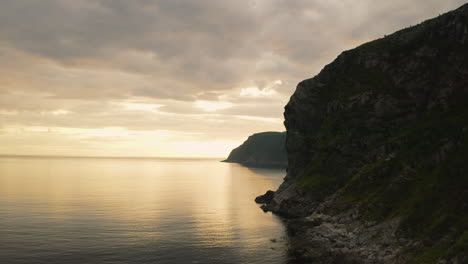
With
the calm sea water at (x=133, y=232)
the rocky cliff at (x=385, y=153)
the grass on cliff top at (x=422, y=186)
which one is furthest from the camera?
the calm sea water at (x=133, y=232)

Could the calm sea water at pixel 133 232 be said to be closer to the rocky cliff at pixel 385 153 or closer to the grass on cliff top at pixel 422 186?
→ the rocky cliff at pixel 385 153

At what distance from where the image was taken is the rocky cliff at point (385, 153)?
5831cm

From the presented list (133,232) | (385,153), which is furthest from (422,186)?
(133,232)

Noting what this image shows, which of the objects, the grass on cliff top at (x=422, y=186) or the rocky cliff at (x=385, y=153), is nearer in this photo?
the grass on cliff top at (x=422, y=186)

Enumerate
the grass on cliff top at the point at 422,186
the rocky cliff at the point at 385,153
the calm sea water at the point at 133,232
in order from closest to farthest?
the grass on cliff top at the point at 422,186, the rocky cliff at the point at 385,153, the calm sea water at the point at 133,232

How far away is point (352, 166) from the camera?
9975 cm

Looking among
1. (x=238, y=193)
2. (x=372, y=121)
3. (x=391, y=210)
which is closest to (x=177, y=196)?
(x=238, y=193)

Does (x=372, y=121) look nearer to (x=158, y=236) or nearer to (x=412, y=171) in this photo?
(x=412, y=171)

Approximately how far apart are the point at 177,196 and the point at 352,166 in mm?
84350

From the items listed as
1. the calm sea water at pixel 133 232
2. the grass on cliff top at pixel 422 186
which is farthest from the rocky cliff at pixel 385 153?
the calm sea water at pixel 133 232

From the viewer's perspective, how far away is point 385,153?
90438mm

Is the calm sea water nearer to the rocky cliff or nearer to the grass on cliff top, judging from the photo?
the rocky cliff

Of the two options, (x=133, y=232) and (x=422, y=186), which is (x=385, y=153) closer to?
(x=422, y=186)

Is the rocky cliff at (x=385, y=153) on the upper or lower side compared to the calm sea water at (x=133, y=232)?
upper
